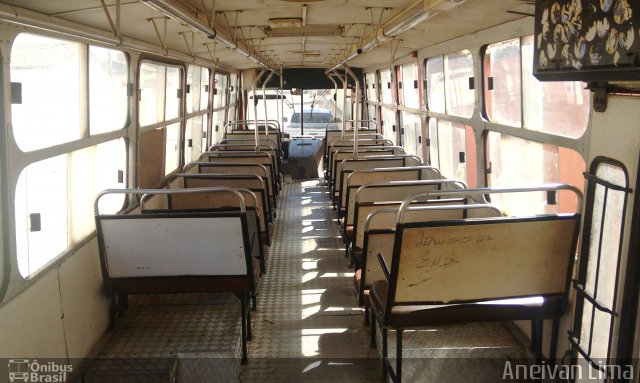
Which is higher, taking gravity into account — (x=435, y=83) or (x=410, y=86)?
(x=410, y=86)

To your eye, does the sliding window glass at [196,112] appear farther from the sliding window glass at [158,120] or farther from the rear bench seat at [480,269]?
the rear bench seat at [480,269]

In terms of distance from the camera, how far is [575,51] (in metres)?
2.49

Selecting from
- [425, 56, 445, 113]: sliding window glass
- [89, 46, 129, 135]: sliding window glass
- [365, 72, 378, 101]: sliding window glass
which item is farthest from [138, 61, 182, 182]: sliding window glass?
[365, 72, 378, 101]: sliding window glass

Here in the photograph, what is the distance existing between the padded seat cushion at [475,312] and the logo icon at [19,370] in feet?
5.92

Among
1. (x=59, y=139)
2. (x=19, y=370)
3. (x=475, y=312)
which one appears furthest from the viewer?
(x=59, y=139)

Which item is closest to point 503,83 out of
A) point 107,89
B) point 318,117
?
point 107,89

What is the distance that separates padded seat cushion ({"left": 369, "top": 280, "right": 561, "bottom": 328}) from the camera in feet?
9.97

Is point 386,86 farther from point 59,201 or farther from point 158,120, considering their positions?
point 59,201

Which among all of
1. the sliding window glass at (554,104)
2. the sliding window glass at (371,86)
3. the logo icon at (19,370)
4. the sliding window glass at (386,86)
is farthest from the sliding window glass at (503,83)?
the sliding window glass at (371,86)

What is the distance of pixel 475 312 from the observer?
3074 mm

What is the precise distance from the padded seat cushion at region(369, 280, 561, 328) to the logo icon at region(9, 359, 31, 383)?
71.0 inches

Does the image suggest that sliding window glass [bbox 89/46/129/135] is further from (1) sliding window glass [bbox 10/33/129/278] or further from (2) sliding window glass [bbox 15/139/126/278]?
(2) sliding window glass [bbox 15/139/126/278]

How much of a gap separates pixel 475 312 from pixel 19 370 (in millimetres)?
2292

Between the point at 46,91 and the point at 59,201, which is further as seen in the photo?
the point at 59,201
